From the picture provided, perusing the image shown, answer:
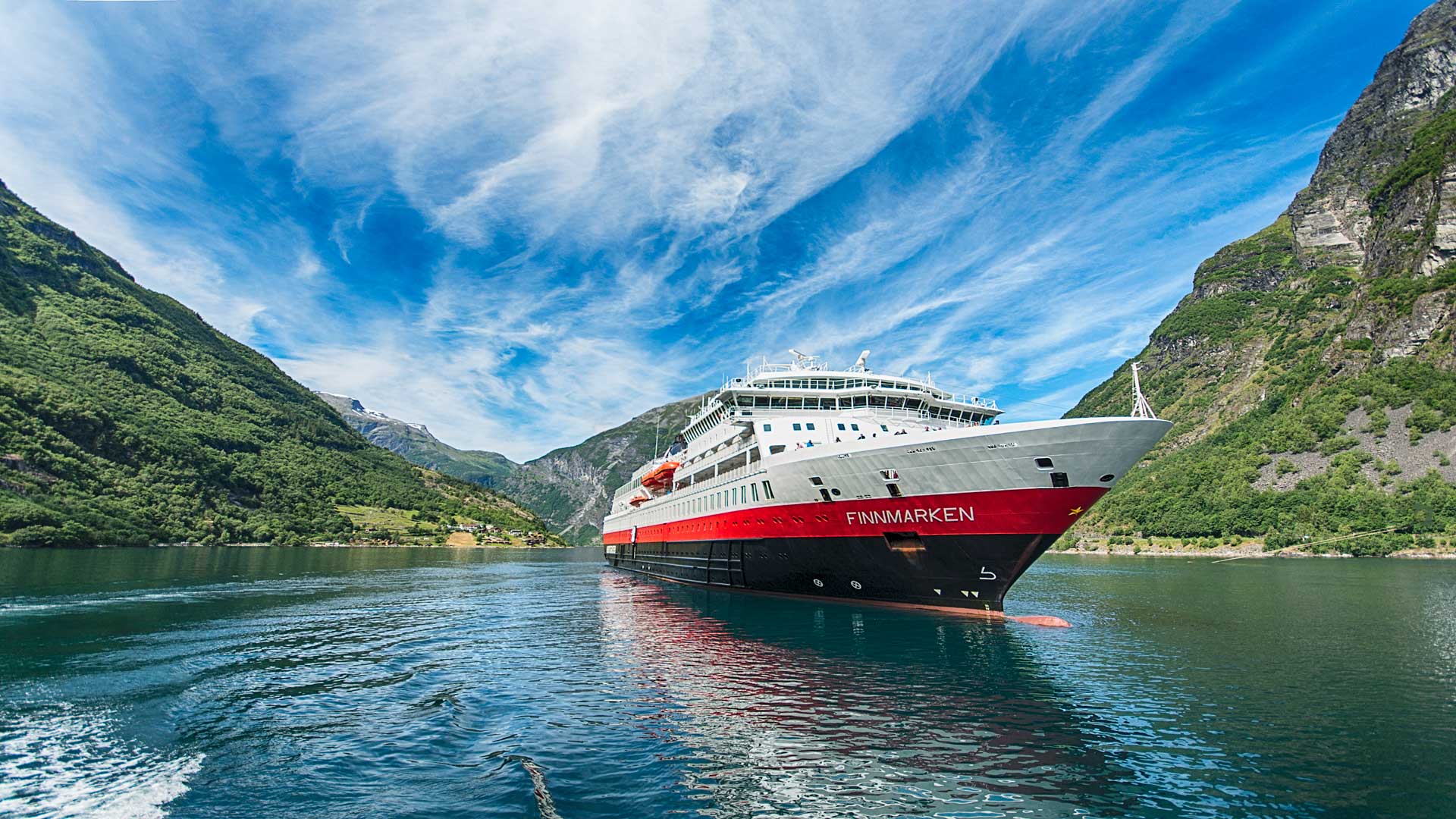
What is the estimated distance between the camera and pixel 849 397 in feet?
127

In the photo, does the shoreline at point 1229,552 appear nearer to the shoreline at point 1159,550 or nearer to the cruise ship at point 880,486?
the shoreline at point 1159,550

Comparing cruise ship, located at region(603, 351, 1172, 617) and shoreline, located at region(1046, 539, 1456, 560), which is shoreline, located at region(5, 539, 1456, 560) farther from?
cruise ship, located at region(603, 351, 1172, 617)

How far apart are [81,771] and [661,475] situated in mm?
45327

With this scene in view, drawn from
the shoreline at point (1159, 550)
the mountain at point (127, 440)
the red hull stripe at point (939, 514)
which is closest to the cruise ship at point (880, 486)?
the red hull stripe at point (939, 514)

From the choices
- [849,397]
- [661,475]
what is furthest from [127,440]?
[849,397]

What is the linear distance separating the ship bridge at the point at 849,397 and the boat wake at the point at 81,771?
2987cm

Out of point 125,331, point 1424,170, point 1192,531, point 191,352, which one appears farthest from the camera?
point 191,352

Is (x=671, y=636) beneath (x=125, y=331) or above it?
beneath

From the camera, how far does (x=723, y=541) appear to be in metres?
40.4

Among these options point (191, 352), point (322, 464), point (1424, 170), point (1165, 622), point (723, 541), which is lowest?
point (1165, 622)

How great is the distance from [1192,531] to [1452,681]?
127m

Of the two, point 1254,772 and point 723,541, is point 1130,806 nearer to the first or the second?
point 1254,772

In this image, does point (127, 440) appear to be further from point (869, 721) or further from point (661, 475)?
point (869, 721)

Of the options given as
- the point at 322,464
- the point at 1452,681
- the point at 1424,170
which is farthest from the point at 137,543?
the point at 1424,170
